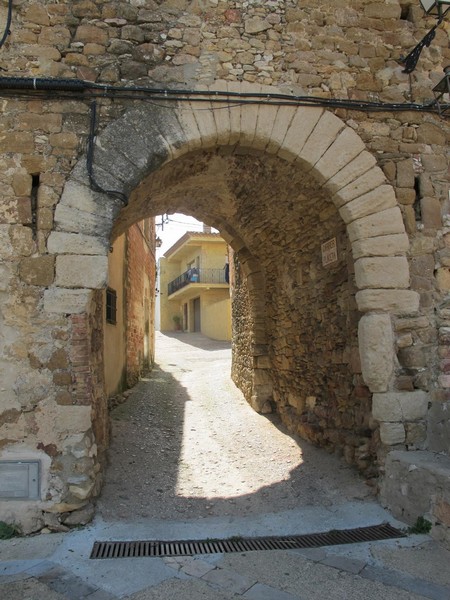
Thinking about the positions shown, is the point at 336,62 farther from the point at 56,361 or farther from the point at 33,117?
the point at 56,361

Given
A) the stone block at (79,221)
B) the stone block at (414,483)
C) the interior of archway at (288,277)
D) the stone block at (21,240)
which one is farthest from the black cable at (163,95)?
the stone block at (414,483)

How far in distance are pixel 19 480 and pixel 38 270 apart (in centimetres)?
A: 148

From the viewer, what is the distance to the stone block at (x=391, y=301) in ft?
12.6

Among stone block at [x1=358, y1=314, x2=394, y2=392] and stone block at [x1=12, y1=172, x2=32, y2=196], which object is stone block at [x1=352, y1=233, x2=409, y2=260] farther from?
stone block at [x1=12, y1=172, x2=32, y2=196]

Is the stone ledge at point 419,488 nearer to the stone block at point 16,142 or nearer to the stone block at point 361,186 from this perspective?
the stone block at point 361,186

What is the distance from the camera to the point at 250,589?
8.49ft

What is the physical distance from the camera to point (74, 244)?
3477mm

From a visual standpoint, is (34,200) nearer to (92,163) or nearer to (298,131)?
(92,163)

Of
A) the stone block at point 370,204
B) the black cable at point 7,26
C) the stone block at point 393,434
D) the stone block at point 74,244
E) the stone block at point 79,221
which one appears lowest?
the stone block at point 393,434

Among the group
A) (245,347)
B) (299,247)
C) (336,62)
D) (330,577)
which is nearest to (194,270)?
(245,347)

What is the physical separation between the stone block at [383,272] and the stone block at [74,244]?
207 cm

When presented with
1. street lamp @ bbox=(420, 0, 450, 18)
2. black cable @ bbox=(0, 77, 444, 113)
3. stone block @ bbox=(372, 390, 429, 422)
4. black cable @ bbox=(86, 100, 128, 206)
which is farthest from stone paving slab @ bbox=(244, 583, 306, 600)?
street lamp @ bbox=(420, 0, 450, 18)

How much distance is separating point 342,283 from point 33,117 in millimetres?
3083

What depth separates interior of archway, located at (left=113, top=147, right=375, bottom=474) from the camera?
4512mm
